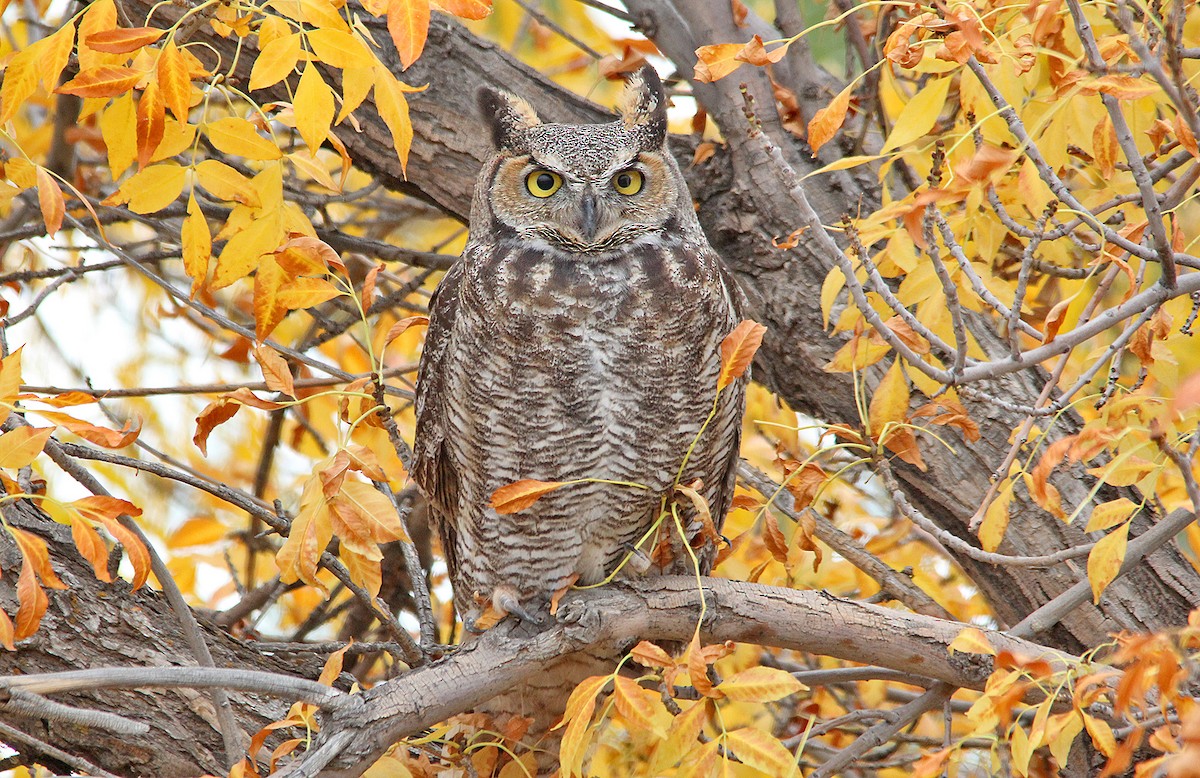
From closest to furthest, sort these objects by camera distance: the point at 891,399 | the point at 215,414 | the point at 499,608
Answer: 1. the point at 215,414
2. the point at 891,399
3. the point at 499,608

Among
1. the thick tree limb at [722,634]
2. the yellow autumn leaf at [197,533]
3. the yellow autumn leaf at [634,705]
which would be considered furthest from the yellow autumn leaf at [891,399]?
the yellow autumn leaf at [197,533]

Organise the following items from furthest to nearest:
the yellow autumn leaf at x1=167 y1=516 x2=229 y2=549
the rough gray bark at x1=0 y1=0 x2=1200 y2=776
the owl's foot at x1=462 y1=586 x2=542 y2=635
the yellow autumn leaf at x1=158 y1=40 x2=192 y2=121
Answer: the yellow autumn leaf at x1=167 y1=516 x2=229 y2=549 < the owl's foot at x1=462 y1=586 x2=542 y2=635 < the rough gray bark at x1=0 y1=0 x2=1200 y2=776 < the yellow autumn leaf at x1=158 y1=40 x2=192 y2=121

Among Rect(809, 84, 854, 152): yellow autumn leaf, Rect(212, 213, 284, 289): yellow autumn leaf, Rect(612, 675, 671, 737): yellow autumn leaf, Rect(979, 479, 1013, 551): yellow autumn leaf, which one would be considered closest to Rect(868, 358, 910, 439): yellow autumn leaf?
Rect(979, 479, 1013, 551): yellow autumn leaf

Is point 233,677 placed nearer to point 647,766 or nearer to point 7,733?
point 7,733

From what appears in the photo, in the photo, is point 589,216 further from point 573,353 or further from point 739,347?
point 739,347

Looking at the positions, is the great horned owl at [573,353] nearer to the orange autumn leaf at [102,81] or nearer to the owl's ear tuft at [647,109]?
the owl's ear tuft at [647,109]

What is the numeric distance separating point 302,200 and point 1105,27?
6.19ft

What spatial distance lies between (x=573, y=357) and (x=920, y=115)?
2.68 feet

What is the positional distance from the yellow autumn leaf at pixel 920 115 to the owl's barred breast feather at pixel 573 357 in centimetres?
65

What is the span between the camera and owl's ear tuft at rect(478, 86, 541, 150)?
242 cm

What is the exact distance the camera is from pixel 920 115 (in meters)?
1.67

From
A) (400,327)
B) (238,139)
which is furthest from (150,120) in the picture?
(400,327)

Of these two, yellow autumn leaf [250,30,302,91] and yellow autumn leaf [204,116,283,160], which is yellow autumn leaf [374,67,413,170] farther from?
yellow autumn leaf [204,116,283,160]

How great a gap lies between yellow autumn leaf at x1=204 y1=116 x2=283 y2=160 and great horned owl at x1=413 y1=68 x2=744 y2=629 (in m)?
0.57
